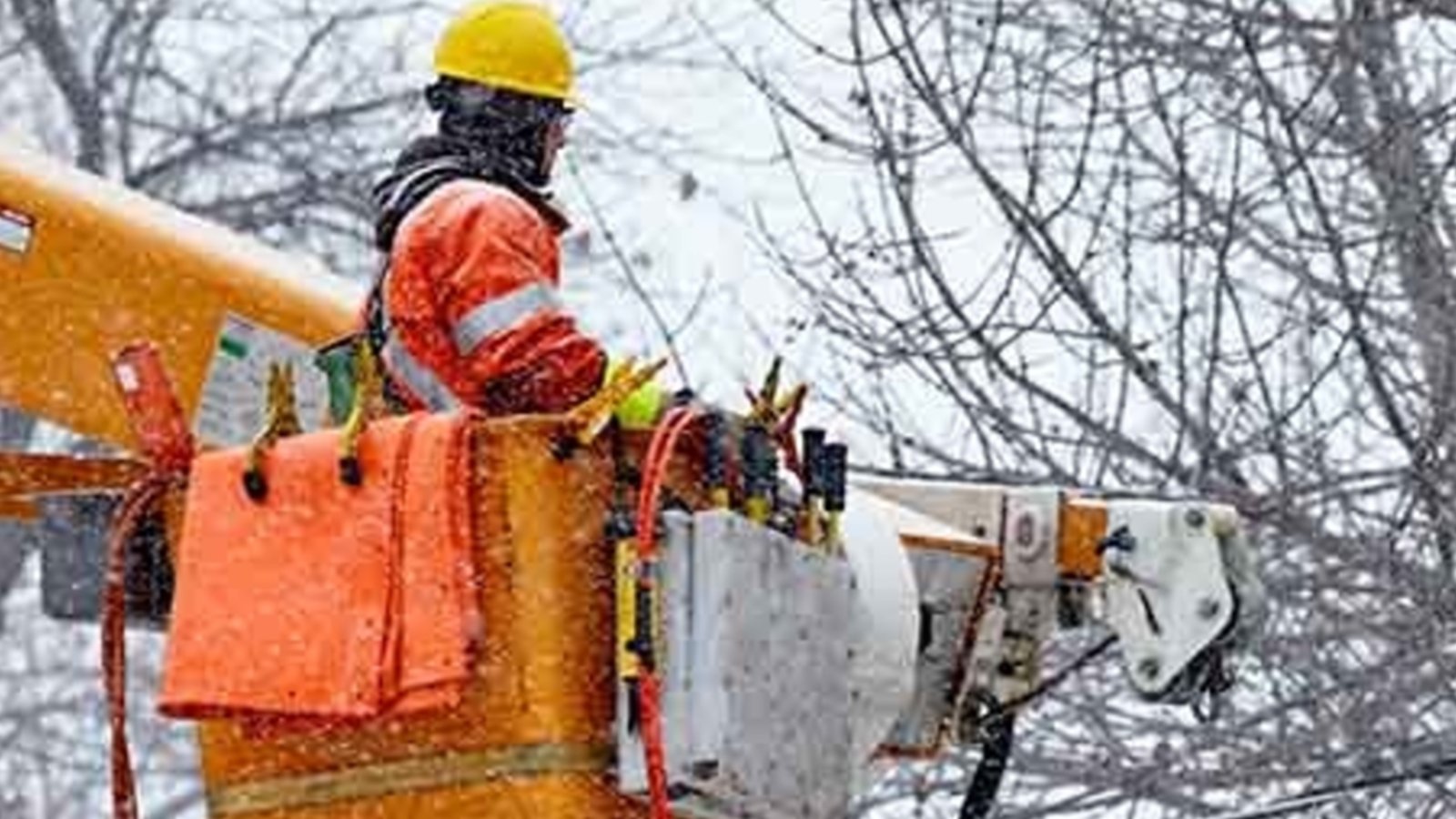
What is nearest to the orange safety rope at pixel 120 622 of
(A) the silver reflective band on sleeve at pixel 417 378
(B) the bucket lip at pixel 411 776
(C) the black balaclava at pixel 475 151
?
(B) the bucket lip at pixel 411 776

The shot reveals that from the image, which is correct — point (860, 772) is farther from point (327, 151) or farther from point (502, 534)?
point (327, 151)

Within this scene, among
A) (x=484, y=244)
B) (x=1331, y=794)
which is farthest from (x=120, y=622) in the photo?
(x=1331, y=794)

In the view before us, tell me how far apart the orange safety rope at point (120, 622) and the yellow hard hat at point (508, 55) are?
31.7 inches

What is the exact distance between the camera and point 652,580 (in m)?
5.18

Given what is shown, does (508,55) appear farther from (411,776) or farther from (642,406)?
(411,776)

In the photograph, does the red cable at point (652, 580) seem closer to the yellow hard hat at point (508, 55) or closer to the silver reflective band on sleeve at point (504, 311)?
the silver reflective band on sleeve at point (504, 311)

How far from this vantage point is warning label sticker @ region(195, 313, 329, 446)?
6.21 m

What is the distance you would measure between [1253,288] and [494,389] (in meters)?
4.79

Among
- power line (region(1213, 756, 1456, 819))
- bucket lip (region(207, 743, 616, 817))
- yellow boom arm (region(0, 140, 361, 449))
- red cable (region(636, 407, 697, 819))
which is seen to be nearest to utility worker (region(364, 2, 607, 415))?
red cable (region(636, 407, 697, 819))

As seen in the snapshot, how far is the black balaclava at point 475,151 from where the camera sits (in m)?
5.82

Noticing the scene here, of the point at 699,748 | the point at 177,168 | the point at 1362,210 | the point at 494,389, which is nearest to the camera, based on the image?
the point at 699,748

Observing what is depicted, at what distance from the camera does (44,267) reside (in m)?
6.06

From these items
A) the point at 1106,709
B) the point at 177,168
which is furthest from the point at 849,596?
the point at 177,168

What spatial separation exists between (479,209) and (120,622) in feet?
2.59
